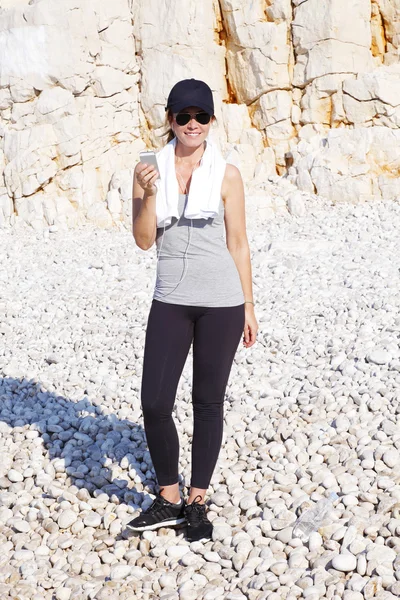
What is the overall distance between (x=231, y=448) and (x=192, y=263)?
1.67m

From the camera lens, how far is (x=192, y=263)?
2.90m

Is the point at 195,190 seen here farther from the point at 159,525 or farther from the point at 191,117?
the point at 159,525

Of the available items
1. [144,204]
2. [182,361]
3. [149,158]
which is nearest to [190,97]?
[149,158]

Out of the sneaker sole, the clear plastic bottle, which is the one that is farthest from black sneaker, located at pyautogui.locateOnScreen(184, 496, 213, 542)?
the clear plastic bottle

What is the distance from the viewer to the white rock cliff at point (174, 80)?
11.9m

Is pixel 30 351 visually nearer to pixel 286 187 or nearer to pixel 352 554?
pixel 352 554

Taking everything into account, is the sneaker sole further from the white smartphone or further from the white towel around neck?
the white smartphone

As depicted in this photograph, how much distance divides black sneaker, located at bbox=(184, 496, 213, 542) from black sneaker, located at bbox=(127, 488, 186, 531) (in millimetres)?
56

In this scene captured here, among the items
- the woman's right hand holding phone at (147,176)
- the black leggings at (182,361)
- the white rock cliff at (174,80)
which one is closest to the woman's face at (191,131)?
the woman's right hand holding phone at (147,176)

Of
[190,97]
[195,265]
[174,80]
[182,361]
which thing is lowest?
[182,361]

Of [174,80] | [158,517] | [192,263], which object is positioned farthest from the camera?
[174,80]

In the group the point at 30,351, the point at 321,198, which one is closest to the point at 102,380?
the point at 30,351

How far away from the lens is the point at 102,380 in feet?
18.3

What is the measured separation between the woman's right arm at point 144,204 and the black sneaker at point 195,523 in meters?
1.22
